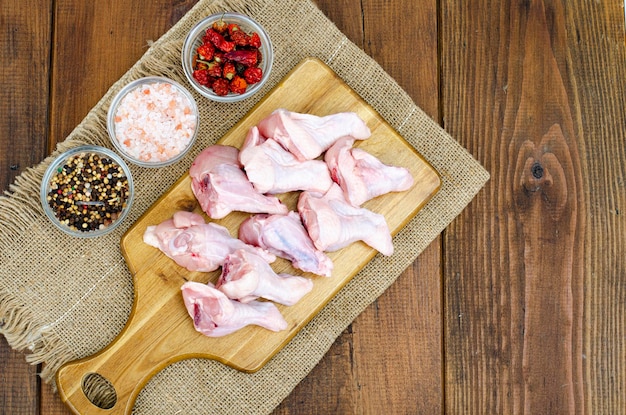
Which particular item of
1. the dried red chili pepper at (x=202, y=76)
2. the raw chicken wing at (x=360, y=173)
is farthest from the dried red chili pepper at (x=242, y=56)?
the raw chicken wing at (x=360, y=173)

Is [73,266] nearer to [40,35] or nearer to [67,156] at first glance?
[67,156]

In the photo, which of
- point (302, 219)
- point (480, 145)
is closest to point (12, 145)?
point (302, 219)

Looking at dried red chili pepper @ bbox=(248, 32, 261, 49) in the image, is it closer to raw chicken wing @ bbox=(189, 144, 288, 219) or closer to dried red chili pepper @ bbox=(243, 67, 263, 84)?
dried red chili pepper @ bbox=(243, 67, 263, 84)

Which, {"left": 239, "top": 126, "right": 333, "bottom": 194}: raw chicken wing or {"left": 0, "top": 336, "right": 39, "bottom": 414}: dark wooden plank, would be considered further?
{"left": 0, "top": 336, "right": 39, "bottom": 414}: dark wooden plank

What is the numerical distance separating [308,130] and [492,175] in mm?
835

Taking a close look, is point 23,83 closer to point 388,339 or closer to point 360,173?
point 360,173

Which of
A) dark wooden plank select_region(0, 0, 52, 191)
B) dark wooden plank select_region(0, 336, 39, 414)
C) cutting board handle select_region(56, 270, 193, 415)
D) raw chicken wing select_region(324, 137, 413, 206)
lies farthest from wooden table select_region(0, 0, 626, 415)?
dark wooden plank select_region(0, 336, 39, 414)

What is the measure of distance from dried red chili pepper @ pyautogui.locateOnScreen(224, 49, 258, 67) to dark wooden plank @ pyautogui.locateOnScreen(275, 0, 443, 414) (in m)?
0.47

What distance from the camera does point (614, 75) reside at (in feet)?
8.80

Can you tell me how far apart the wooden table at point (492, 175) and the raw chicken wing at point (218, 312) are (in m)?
0.39

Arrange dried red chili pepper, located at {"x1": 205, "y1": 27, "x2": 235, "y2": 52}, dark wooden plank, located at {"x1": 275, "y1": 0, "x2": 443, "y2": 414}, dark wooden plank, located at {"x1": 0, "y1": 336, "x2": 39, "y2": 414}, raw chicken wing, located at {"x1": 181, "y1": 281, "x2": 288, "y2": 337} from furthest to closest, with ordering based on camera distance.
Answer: dark wooden plank, located at {"x1": 275, "y1": 0, "x2": 443, "y2": 414}, dark wooden plank, located at {"x1": 0, "y1": 336, "x2": 39, "y2": 414}, dried red chili pepper, located at {"x1": 205, "y1": 27, "x2": 235, "y2": 52}, raw chicken wing, located at {"x1": 181, "y1": 281, "x2": 288, "y2": 337}

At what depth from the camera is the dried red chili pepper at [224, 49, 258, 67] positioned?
2.32m

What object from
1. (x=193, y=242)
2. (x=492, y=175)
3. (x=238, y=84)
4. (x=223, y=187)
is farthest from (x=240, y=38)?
(x=492, y=175)

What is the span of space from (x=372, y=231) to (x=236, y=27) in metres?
0.92
